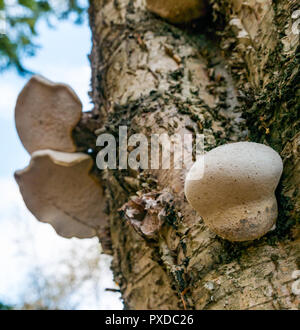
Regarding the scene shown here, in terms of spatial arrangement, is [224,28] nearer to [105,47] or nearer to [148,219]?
[105,47]

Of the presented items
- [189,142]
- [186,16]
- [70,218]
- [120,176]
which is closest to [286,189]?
[189,142]

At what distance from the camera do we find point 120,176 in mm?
1934

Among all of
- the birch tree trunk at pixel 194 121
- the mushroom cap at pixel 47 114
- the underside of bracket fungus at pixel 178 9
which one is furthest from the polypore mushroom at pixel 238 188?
the mushroom cap at pixel 47 114

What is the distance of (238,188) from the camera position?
1.19 meters

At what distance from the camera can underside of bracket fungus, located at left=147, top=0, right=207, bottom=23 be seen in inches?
85.0

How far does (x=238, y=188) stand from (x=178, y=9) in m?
1.42

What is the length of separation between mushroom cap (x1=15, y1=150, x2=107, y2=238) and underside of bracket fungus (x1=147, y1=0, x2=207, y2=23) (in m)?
1.01

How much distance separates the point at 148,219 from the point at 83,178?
105 cm

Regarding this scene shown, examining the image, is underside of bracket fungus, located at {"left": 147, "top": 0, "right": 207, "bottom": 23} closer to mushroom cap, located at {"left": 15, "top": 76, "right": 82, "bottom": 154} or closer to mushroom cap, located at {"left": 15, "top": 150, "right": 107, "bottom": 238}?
mushroom cap, located at {"left": 15, "top": 76, "right": 82, "bottom": 154}

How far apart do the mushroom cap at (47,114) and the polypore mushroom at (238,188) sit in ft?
4.84

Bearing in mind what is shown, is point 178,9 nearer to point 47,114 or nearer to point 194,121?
point 194,121

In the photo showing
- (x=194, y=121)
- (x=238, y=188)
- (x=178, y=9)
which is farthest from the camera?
(x=178, y=9)

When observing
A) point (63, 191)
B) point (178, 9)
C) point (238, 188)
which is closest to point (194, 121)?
point (238, 188)
